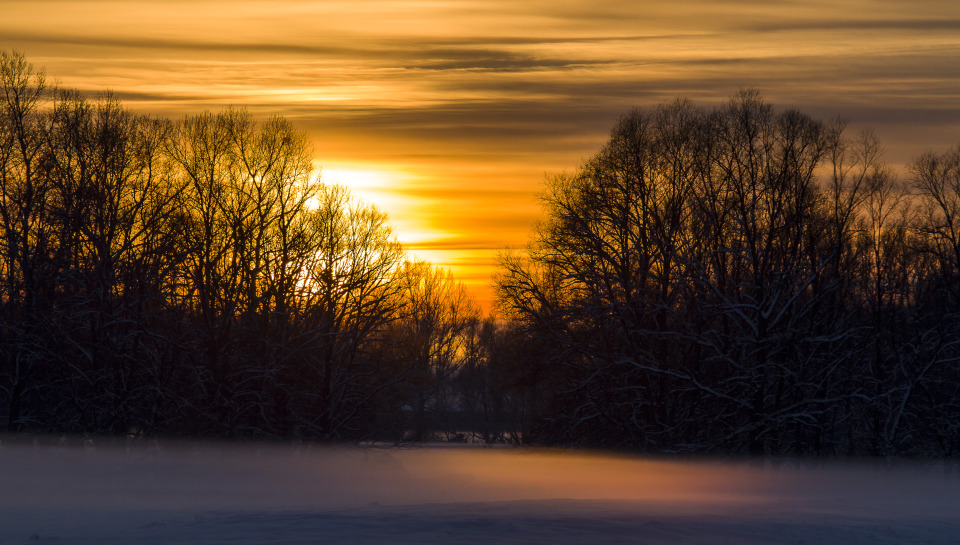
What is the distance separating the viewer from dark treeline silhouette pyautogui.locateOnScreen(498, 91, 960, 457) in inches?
1423

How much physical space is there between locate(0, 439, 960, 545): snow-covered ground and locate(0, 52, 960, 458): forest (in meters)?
1.27

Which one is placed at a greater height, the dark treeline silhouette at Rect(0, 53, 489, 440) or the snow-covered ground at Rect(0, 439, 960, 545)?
the dark treeline silhouette at Rect(0, 53, 489, 440)

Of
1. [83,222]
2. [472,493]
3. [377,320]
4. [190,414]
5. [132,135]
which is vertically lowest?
[472,493]

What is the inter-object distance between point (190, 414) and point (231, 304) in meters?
5.19

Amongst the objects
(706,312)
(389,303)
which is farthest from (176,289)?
(706,312)

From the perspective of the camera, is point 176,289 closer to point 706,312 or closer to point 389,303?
point 389,303

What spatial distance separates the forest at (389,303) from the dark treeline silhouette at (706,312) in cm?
12

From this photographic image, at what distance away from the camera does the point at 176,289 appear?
1602 inches

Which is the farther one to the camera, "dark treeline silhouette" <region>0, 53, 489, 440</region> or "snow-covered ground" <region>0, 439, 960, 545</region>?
"dark treeline silhouette" <region>0, 53, 489, 440</region>

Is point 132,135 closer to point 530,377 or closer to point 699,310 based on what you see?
point 530,377

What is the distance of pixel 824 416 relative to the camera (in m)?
38.7

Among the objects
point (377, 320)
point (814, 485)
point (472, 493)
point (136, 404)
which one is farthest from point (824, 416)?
point (136, 404)

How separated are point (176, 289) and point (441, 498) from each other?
1510 cm

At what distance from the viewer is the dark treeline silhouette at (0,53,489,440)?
3841cm
